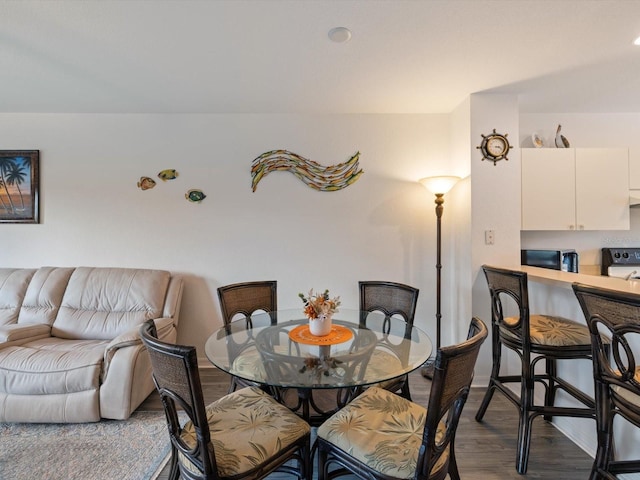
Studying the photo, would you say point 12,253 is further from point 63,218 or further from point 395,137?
point 395,137

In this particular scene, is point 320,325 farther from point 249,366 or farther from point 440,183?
point 440,183

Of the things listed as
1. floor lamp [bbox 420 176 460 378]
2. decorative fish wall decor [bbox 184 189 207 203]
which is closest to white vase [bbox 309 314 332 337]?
floor lamp [bbox 420 176 460 378]

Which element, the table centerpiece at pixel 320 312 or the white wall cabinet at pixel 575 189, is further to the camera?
the white wall cabinet at pixel 575 189

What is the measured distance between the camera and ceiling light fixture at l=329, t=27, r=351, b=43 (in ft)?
5.37

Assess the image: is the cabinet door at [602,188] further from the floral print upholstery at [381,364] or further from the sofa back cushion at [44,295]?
the sofa back cushion at [44,295]

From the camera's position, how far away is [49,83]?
225cm

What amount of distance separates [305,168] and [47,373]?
99.4 inches

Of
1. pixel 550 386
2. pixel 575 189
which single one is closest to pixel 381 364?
pixel 550 386

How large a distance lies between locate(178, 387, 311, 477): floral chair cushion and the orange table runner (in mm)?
340

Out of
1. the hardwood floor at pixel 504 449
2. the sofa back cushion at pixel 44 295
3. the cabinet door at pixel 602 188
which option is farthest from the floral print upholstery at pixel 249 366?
the cabinet door at pixel 602 188

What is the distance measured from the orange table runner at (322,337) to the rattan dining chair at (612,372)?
1114mm

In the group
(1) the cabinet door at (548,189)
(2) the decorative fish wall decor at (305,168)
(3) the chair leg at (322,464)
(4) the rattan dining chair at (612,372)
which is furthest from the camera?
(2) the decorative fish wall decor at (305,168)

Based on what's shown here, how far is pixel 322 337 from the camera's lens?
5.17ft

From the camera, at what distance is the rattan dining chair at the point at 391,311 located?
4.75 feet
